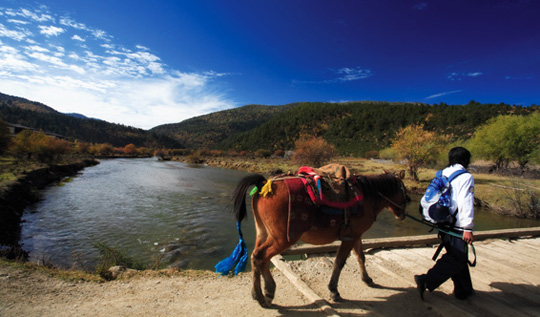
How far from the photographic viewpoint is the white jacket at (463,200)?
2.54m

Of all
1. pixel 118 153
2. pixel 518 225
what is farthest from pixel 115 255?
pixel 118 153

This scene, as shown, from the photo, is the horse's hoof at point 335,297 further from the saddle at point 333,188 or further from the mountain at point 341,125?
the mountain at point 341,125

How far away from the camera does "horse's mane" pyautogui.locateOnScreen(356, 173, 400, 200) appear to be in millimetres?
2984

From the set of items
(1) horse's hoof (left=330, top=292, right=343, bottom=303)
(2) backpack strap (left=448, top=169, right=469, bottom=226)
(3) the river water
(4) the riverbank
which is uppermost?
(2) backpack strap (left=448, top=169, right=469, bottom=226)

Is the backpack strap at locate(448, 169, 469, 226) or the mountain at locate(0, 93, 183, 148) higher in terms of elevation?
the mountain at locate(0, 93, 183, 148)

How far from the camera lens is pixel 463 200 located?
2594 mm

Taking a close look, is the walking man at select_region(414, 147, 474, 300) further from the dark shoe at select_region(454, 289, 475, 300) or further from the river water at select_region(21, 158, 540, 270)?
the river water at select_region(21, 158, 540, 270)

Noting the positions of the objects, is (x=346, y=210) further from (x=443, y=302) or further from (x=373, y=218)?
(x=443, y=302)

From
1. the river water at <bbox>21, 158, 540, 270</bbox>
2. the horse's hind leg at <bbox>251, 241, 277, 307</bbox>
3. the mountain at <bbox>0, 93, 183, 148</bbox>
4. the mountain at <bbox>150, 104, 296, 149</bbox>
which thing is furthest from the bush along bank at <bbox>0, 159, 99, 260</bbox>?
the mountain at <bbox>150, 104, 296, 149</bbox>

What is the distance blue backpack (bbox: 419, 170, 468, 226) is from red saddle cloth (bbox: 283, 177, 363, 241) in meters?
1.05

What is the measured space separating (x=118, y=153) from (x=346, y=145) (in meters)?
64.3

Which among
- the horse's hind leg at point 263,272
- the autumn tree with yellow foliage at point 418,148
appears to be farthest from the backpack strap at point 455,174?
the autumn tree with yellow foliage at point 418,148

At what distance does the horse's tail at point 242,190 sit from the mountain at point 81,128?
10082cm

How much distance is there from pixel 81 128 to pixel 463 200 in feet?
382
